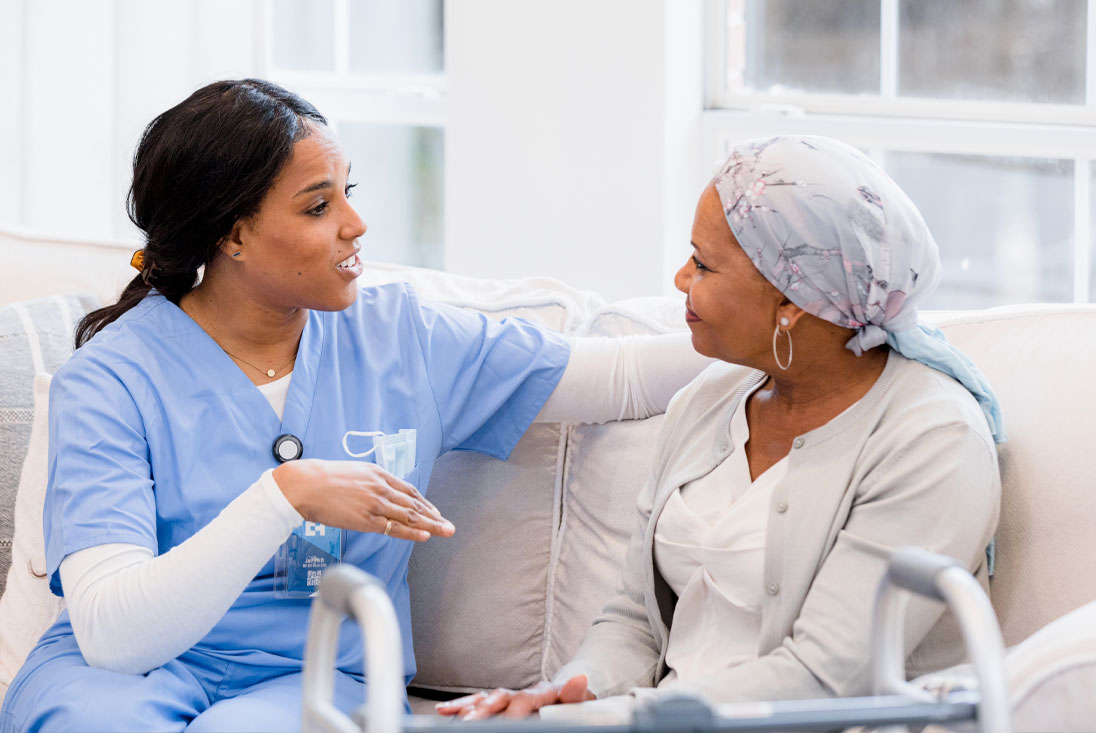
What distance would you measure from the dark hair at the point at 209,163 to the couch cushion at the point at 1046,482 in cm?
99

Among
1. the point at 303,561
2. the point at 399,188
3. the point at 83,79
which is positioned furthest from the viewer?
the point at 399,188

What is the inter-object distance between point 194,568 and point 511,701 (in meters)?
0.39

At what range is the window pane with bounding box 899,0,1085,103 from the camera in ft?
8.28

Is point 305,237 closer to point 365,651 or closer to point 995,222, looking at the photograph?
point 365,651

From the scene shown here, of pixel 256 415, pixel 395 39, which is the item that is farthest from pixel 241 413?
pixel 395 39

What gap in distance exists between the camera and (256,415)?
157 cm

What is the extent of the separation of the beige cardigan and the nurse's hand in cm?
27

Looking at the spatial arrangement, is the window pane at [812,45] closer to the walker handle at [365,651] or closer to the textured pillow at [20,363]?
the textured pillow at [20,363]

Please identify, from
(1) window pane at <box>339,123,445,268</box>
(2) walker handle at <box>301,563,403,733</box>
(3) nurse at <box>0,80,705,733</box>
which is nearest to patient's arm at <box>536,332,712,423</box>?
(3) nurse at <box>0,80,705,733</box>

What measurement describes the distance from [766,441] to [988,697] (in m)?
0.56

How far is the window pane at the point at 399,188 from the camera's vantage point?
3.32 meters

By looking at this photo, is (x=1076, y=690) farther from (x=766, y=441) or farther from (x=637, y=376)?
(x=637, y=376)

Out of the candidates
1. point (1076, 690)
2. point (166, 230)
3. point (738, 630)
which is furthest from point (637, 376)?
point (1076, 690)

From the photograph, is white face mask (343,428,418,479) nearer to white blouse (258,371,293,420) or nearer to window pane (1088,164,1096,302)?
white blouse (258,371,293,420)
